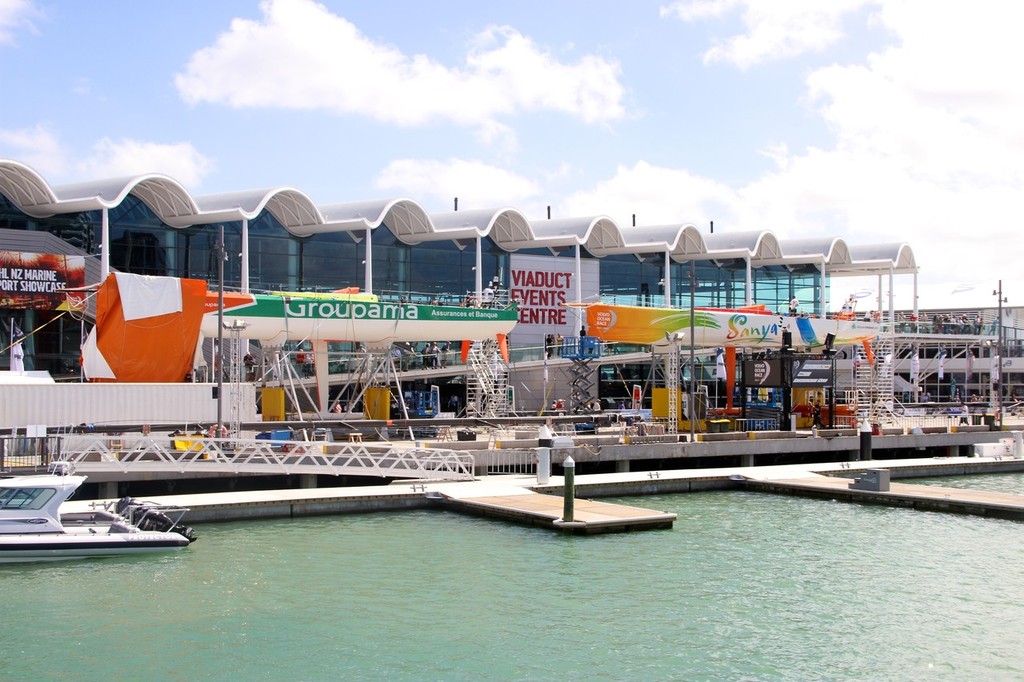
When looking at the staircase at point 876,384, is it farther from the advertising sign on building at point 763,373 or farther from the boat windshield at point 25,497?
the boat windshield at point 25,497

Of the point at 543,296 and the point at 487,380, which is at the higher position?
the point at 543,296

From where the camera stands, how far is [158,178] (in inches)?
1864

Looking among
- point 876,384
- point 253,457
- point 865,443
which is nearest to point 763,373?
point 865,443

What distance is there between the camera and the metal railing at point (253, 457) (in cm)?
2803

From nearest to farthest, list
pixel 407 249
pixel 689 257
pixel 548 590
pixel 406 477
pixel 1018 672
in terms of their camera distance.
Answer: pixel 1018 672, pixel 548 590, pixel 406 477, pixel 407 249, pixel 689 257

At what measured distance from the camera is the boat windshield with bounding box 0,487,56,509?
22.5 m

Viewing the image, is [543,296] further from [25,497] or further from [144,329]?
[25,497]

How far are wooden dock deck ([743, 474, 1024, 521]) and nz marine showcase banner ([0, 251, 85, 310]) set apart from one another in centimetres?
2864

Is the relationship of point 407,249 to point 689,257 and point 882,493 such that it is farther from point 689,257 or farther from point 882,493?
point 882,493

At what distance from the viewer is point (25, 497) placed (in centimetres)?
2259

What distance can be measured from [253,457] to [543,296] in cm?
3323

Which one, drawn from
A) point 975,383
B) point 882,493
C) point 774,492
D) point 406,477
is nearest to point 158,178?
point 406,477

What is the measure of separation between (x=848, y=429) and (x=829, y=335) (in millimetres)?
4729

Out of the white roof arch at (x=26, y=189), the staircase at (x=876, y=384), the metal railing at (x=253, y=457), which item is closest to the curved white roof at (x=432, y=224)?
the white roof arch at (x=26, y=189)
